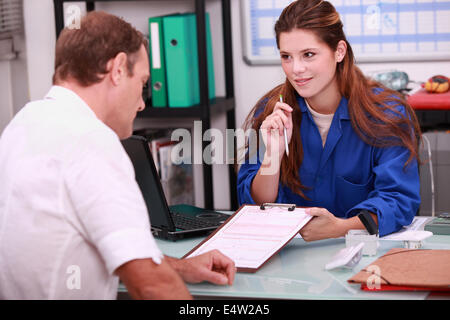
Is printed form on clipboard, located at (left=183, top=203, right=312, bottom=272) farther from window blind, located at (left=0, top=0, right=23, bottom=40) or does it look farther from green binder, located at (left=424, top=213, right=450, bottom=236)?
window blind, located at (left=0, top=0, right=23, bottom=40)

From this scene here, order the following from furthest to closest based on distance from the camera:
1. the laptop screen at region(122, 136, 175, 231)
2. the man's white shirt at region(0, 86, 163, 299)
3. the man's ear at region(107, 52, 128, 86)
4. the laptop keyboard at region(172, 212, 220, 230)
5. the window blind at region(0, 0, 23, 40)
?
the window blind at region(0, 0, 23, 40)
the laptop keyboard at region(172, 212, 220, 230)
the laptop screen at region(122, 136, 175, 231)
the man's ear at region(107, 52, 128, 86)
the man's white shirt at region(0, 86, 163, 299)

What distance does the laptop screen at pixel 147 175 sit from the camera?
1557 mm

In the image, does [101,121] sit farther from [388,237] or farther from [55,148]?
[388,237]

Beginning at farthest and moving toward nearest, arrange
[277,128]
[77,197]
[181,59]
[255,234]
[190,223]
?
[181,59] → [277,128] → [190,223] → [255,234] → [77,197]

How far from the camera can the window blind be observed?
10.3ft

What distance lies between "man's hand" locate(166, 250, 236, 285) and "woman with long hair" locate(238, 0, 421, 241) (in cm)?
52

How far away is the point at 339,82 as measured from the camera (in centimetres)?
195

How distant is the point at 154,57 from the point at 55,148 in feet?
5.76

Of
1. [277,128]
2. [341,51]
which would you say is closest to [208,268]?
[277,128]

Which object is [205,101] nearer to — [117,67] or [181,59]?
[181,59]

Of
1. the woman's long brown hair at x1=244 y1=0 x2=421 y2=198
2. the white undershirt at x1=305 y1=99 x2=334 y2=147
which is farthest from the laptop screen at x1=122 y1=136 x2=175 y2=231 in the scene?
the white undershirt at x1=305 y1=99 x2=334 y2=147

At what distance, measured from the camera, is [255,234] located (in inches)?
60.4

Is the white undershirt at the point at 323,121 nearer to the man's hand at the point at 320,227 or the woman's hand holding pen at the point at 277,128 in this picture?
the woman's hand holding pen at the point at 277,128

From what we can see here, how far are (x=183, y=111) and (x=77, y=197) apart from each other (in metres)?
1.78
